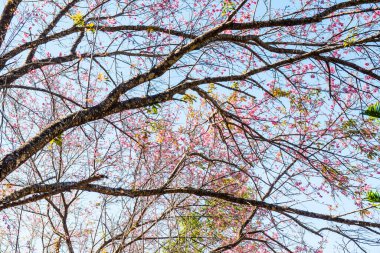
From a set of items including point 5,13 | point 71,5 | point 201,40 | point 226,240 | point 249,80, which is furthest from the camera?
point 226,240

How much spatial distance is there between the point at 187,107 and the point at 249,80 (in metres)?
2.82

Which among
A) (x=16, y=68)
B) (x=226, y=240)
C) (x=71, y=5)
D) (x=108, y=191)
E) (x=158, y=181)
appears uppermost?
(x=71, y=5)

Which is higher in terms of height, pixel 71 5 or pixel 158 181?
pixel 71 5

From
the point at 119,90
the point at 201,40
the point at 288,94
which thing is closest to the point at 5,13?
the point at 119,90

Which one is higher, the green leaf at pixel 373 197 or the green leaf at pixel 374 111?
the green leaf at pixel 374 111

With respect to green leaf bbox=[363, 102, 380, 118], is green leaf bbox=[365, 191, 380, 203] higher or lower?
lower

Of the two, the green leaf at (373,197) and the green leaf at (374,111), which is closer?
the green leaf at (373,197)

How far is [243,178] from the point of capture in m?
7.12

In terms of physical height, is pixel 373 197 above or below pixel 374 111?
below

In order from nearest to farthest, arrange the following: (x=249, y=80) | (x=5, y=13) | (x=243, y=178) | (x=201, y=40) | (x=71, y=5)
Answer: (x=201, y=40), (x=249, y=80), (x=5, y=13), (x=71, y=5), (x=243, y=178)

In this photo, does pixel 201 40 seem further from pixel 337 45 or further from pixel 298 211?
pixel 298 211

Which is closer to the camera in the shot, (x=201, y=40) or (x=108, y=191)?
(x=201, y=40)

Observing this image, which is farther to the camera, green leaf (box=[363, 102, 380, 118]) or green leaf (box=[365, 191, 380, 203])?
green leaf (box=[363, 102, 380, 118])

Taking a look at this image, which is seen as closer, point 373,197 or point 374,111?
point 373,197
